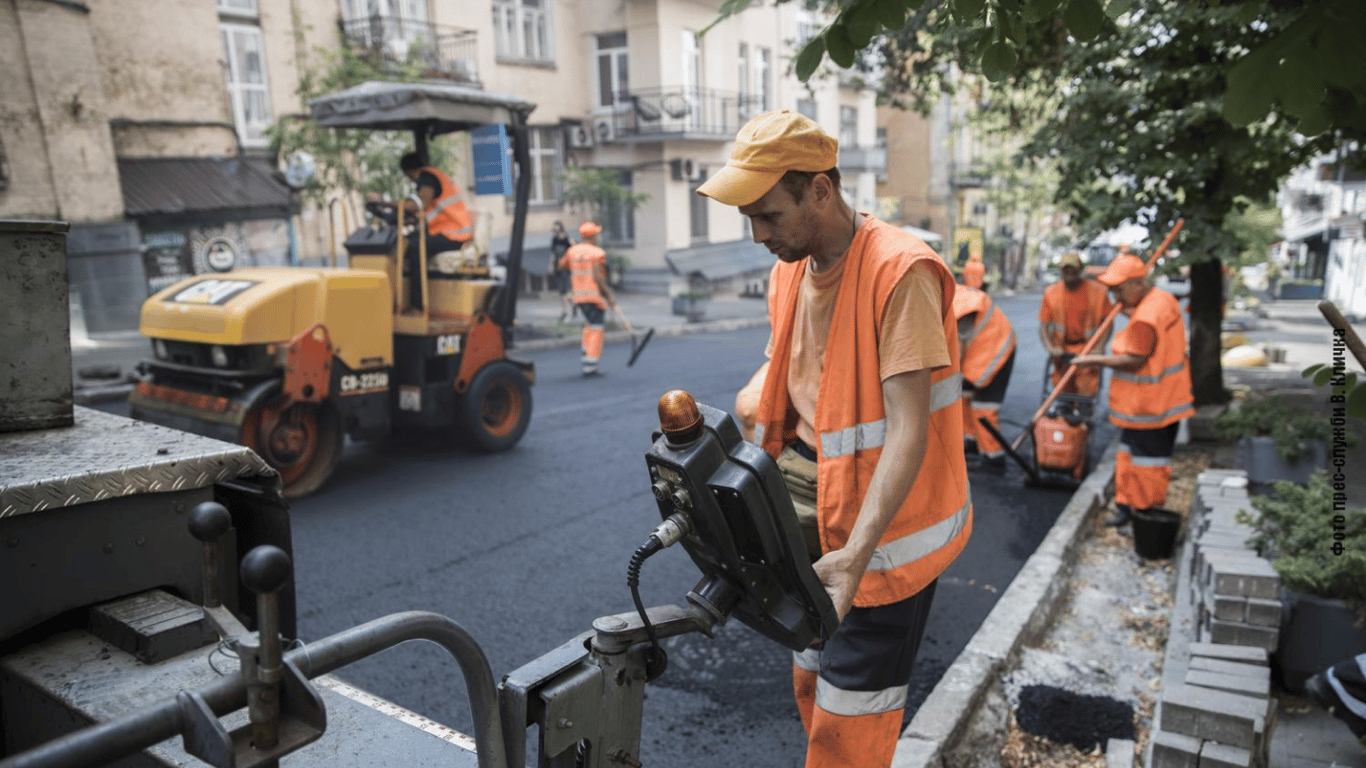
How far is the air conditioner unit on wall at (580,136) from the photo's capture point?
76.6 ft

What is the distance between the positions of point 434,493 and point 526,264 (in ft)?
52.1

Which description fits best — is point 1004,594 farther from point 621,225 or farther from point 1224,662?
point 621,225

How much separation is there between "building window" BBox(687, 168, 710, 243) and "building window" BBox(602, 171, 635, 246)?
1629 mm

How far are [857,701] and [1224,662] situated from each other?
68.1 inches

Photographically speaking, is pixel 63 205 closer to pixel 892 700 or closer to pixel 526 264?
pixel 526 264

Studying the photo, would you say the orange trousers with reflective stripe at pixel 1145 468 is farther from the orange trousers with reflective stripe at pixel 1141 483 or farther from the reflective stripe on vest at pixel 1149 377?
the reflective stripe on vest at pixel 1149 377

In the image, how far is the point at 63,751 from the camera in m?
1.09

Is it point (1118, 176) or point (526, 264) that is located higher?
point (1118, 176)

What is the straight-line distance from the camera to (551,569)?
5.05 metres

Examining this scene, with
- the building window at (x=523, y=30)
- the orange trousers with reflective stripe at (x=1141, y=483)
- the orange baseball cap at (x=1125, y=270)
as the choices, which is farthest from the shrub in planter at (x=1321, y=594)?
the building window at (x=523, y=30)

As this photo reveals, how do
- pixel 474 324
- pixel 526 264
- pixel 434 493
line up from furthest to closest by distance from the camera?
pixel 526 264, pixel 474 324, pixel 434 493

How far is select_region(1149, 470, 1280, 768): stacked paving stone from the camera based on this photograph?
9.16ft

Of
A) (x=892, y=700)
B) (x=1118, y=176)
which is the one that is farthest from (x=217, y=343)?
(x=1118, y=176)

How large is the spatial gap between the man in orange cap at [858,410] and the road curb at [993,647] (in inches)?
30.3
